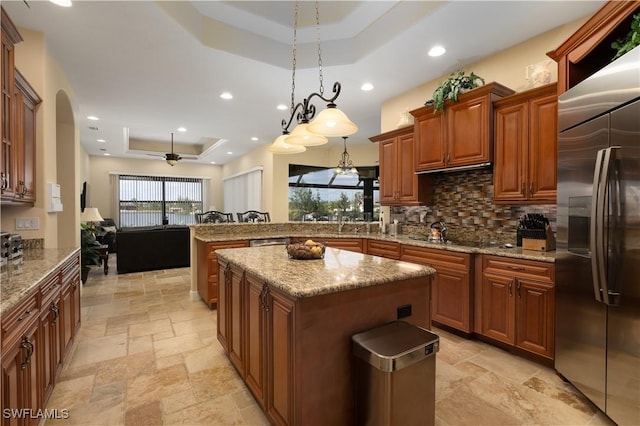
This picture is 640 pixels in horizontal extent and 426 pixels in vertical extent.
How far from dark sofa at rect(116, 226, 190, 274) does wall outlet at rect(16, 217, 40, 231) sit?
3.32m

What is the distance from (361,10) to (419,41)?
24.9 inches

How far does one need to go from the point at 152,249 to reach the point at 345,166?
14.8ft

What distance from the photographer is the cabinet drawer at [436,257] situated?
294cm

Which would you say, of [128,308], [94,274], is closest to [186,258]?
[94,274]

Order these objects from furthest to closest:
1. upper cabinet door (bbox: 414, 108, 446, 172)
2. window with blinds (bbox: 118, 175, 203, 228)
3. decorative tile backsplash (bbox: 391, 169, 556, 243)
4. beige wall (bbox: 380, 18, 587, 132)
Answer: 1. window with blinds (bbox: 118, 175, 203, 228)
2. upper cabinet door (bbox: 414, 108, 446, 172)
3. decorative tile backsplash (bbox: 391, 169, 556, 243)
4. beige wall (bbox: 380, 18, 587, 132)

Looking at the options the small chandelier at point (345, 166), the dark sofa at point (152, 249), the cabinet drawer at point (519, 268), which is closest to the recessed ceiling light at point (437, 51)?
the cabinet drawer at point (519, 268)

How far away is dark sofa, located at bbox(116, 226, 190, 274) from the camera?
5.89m

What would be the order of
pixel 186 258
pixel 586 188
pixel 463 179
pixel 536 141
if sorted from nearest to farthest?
pixel 586 188
pixel 536 141
pixel 463 179
pixel 186 258

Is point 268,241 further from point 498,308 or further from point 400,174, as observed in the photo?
point 498,308

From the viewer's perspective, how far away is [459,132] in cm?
322

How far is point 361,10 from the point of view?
288cm

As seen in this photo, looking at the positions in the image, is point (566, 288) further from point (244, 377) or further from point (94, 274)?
point (94, 274)

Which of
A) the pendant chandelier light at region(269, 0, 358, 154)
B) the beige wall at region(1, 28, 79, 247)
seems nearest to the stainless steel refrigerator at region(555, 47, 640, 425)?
the pendant chandelier light at region(269, 0, 358, 154)

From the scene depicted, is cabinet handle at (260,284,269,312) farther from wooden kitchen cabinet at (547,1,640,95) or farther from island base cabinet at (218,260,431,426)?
wooden kitchen cabinet at (547,1,640,95)
